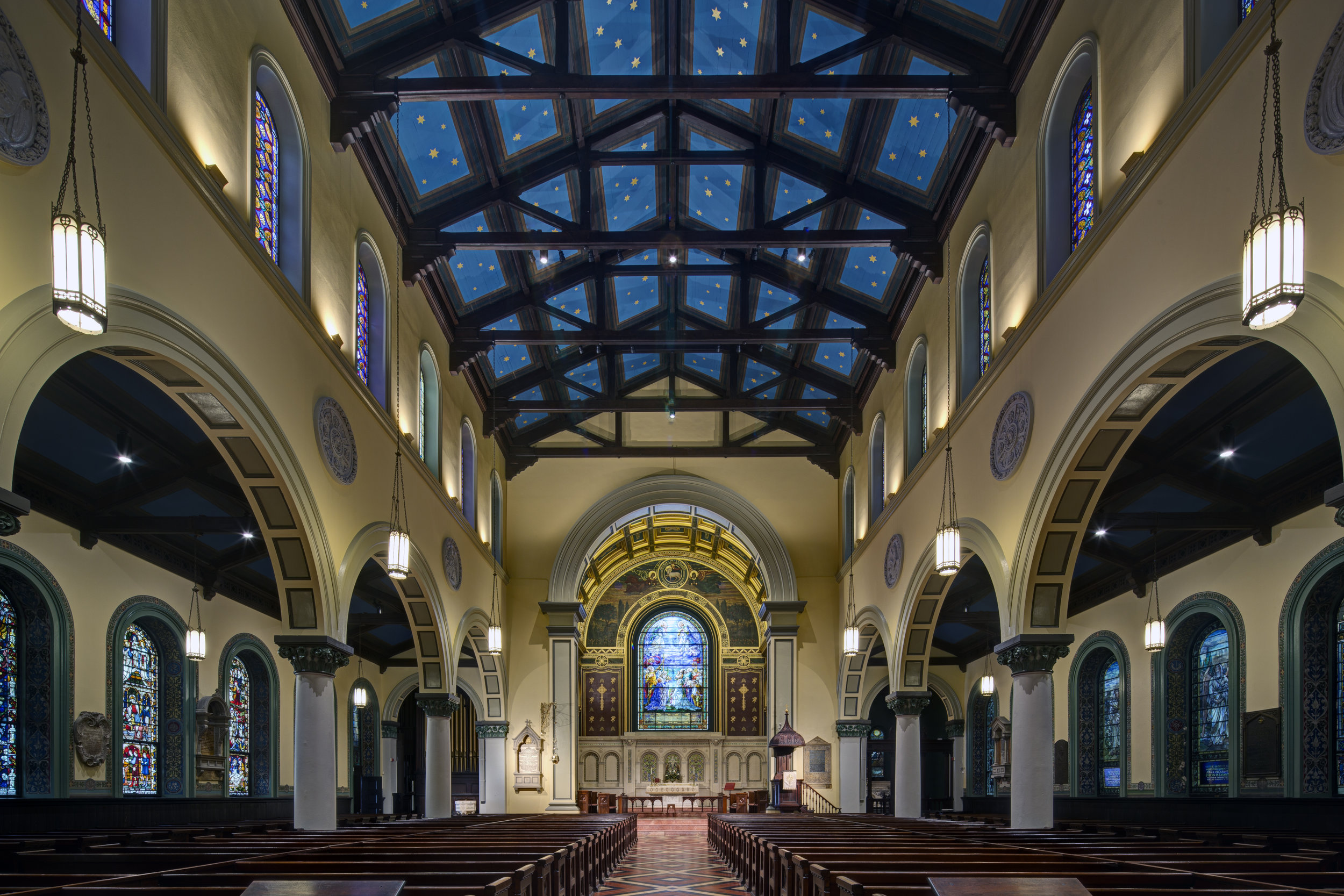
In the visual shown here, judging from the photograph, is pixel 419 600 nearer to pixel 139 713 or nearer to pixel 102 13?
pixel 139 713

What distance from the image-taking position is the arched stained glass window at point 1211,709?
1585 cm

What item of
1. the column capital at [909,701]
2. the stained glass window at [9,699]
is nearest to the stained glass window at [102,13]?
the stained glass window at [9,699]

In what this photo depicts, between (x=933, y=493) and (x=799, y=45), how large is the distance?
21.9ft

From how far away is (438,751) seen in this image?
784 inches

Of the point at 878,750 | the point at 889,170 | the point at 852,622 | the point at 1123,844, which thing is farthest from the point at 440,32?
the point at 878,750

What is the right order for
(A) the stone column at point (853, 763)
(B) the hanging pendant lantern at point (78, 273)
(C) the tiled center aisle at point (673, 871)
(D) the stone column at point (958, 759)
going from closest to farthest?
(B) the hanging pendant lantern at point (78, 273) < (C) the tiled center aisle at point (673, 871) < (A) the stone column at point (853, 763) < (D) the stone column at point (958, 759)

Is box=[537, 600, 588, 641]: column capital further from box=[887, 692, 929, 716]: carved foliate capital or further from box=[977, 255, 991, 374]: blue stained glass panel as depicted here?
box=[977, 255, 991, 374]: blue stained glass panel

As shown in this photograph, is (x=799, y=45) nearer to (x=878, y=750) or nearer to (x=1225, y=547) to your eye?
(x=1225, y=547)

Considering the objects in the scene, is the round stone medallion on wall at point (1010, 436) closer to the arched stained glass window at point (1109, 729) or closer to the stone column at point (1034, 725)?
the stone column at point (1034, 725)

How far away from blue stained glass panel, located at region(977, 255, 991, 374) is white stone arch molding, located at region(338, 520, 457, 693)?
8.25m

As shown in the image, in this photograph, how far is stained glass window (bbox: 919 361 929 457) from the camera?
17109 millimetres

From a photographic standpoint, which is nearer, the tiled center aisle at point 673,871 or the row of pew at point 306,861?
the row of pew at point 306,861

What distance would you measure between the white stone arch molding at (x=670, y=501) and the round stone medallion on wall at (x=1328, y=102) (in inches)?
824

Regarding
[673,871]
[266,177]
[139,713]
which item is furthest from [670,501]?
[266,177]
